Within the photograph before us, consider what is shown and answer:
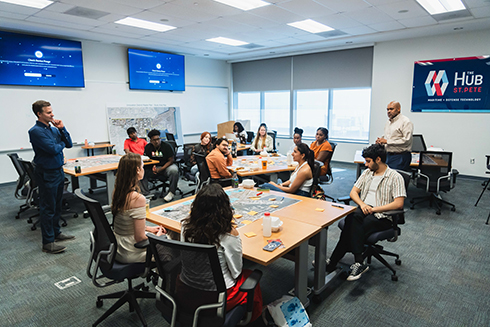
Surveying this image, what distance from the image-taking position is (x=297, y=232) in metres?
2.41

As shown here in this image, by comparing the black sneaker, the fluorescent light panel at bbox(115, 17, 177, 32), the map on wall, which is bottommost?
the black sneaker

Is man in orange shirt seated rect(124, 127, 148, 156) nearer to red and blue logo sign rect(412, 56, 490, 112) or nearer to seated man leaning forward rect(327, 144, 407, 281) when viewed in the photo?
seated man leaning forward rect(327, 144, 407, 281)

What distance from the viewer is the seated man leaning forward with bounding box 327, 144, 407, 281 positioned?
3.00 meters

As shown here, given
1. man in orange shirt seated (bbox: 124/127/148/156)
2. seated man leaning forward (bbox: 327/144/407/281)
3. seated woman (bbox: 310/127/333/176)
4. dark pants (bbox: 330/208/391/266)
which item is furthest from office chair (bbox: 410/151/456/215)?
man in orange shirt seated (bbox: 124/127/148/156)

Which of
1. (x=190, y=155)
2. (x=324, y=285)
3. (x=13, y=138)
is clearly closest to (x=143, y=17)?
(x=190, y=155)

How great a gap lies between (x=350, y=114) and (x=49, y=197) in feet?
25.8

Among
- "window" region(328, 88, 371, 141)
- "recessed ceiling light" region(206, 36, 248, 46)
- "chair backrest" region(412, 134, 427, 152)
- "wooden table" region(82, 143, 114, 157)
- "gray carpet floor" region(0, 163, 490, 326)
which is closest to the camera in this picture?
"gray carpet floor" region(0, 163, 490, 326)

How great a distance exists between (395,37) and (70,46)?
7572 millimetres

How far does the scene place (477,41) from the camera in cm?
679

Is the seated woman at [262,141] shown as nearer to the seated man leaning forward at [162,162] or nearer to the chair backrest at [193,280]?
the seated man leaning forward at [162,162]

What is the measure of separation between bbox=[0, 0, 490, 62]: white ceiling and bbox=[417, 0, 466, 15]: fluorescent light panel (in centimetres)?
10

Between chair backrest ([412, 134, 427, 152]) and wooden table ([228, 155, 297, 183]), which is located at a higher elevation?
chair backrest ([412, 134, 427, 152])

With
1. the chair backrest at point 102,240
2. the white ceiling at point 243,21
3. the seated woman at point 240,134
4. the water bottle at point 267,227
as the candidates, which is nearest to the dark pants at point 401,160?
the white ceiling at point 243,21

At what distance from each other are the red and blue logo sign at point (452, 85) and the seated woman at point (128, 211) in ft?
24.3
